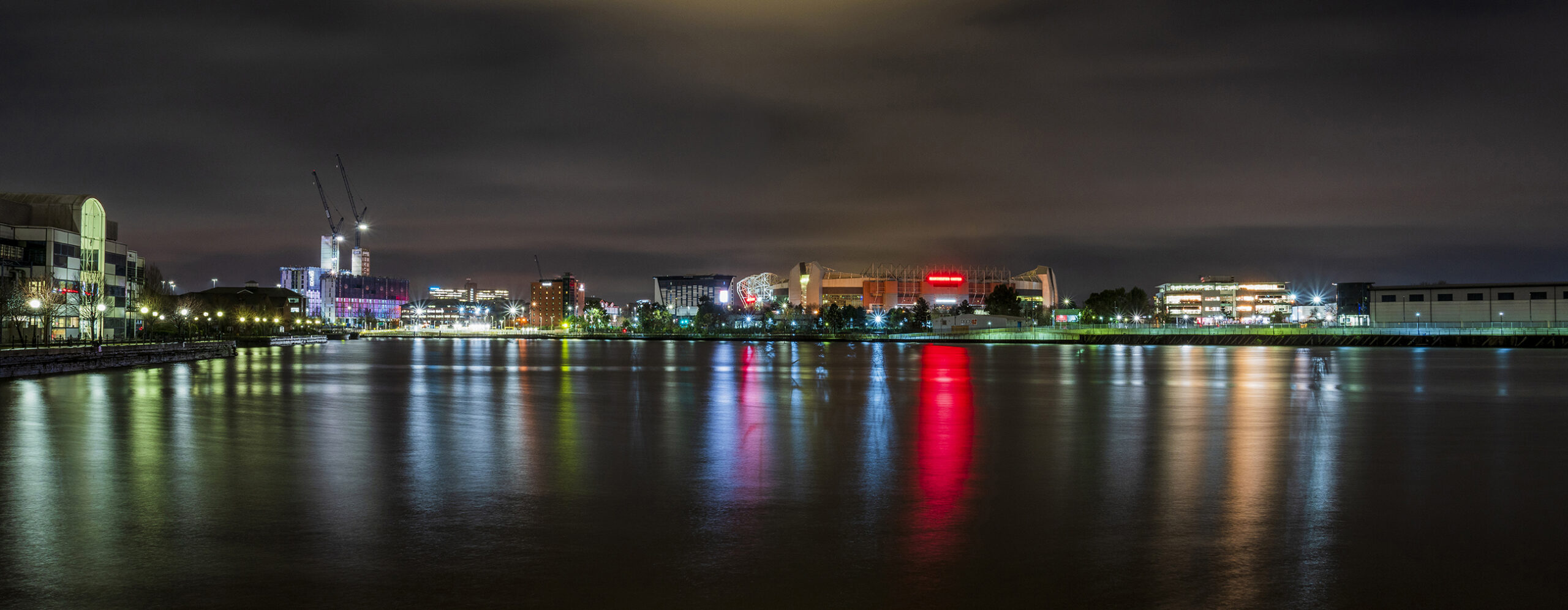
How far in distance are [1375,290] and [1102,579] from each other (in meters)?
118

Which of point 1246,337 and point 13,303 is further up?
point 13,303

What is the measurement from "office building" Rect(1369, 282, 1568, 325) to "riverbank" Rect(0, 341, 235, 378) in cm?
11052

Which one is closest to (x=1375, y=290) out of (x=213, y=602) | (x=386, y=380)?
(x=386, y=380)

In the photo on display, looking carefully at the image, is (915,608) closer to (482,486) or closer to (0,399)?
(482,486)

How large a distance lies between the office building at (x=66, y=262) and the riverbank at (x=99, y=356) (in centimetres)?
→ 1026

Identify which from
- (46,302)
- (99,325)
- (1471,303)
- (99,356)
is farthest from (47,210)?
(1471,303)

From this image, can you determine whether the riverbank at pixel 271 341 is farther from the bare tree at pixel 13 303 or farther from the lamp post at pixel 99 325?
the bare tree at pixel 13 303

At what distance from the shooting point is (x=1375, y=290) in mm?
107438

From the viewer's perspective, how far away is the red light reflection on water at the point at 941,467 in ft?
29.6

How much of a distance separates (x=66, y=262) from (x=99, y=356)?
1803 inches

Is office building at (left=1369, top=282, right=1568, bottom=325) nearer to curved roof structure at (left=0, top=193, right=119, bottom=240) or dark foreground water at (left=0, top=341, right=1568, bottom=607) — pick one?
dark foreground water at (left=0, top=341, right=1568, bottom=607)

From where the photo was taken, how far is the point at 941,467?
1354cm

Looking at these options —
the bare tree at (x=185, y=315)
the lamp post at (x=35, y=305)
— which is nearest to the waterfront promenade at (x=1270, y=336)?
the bare tree at (x=185, y=315)

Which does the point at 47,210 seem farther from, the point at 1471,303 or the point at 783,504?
the point at 1471,303
